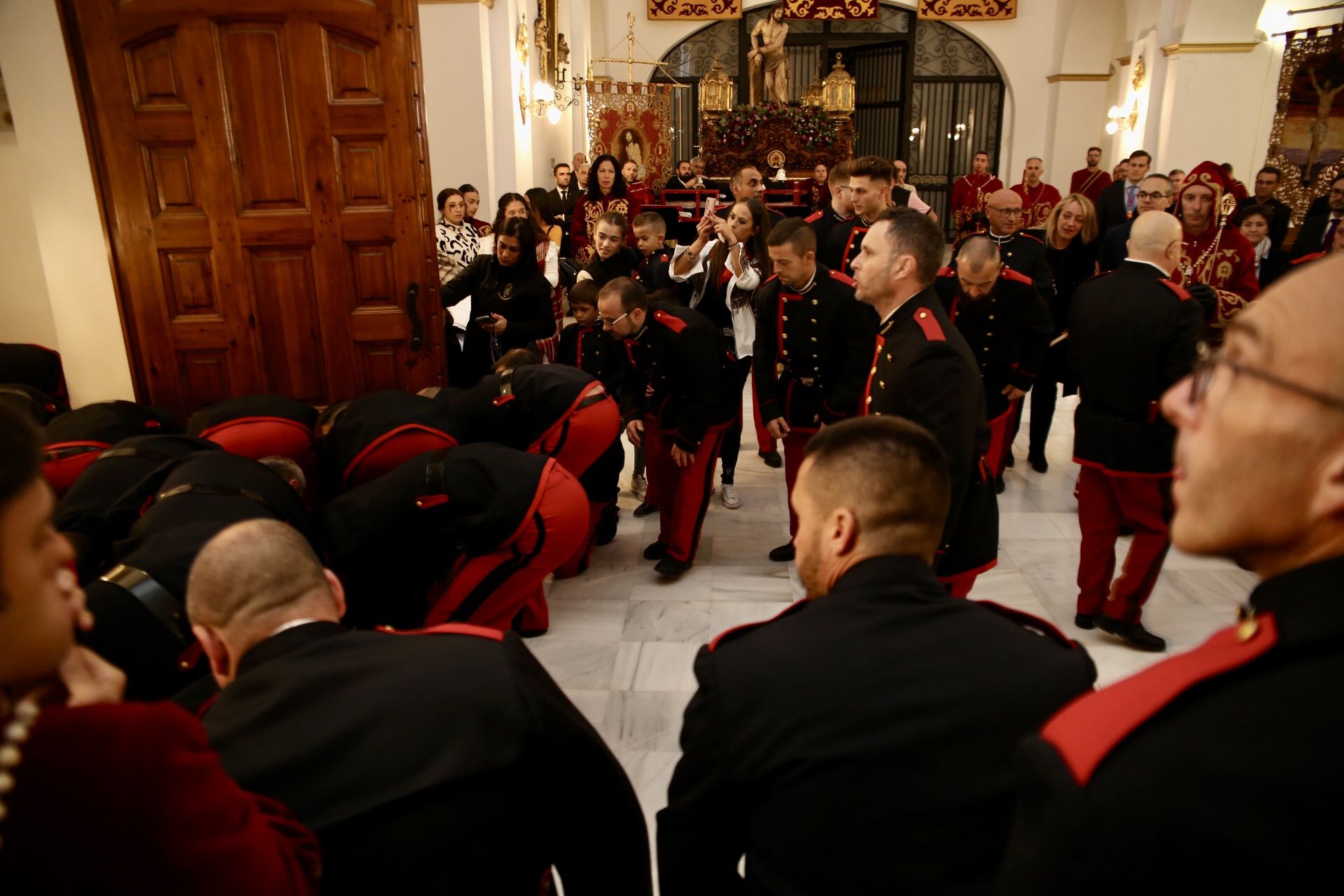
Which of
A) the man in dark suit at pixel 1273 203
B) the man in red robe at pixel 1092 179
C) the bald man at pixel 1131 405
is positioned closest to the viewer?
the bald man at pixel 1131 405

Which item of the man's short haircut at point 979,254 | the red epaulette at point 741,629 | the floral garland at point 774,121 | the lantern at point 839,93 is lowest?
the red epaulette at point 741,629

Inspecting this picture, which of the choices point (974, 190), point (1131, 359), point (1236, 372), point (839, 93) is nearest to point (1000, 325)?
point (1131, 359)

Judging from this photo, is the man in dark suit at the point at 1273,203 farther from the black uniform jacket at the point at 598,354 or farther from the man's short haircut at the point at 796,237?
the black uniform jacket at the point at 598,354

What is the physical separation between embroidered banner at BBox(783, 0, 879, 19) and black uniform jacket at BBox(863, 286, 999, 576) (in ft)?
43.2

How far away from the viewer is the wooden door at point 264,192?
378cm

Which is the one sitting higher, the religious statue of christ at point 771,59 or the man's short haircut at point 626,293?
the religious statue of christ at point 771,59

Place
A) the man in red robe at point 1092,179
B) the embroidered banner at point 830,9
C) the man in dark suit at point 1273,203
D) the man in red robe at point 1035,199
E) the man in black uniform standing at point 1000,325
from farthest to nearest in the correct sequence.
A: 1. the embroidered banner at point 830,9
2. the man in red robe at point 1092,179
3. the man in red robe at point 1035,199
4. the man in dark suit at point 1273,203
5. the man in black uniform standing at point 1000,325

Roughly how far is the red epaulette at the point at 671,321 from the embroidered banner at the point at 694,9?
44.7 feet

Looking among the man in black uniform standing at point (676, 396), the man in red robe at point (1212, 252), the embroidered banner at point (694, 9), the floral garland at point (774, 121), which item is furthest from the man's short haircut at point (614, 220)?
the embroidered banner at point (694, 9)

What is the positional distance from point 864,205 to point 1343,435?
4.23 meters

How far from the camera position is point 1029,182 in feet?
36.2

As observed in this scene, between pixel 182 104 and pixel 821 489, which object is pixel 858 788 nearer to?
pixel 821 489

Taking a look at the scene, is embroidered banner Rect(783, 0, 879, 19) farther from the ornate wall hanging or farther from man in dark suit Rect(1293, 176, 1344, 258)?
man in dark suit Rect(1293, 176, 1344, 258)

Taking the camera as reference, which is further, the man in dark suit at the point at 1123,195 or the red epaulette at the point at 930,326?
the man in dark suit at the point at 1123,195
